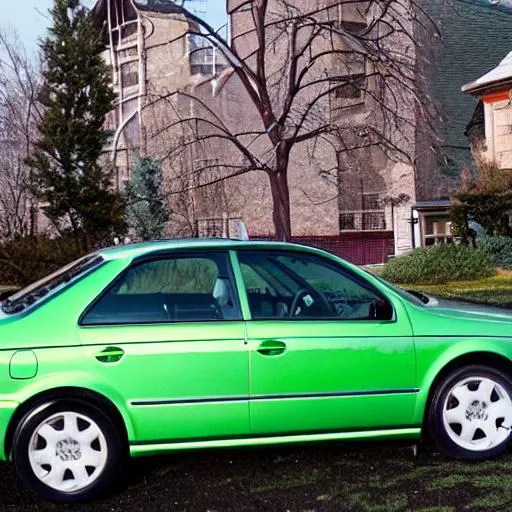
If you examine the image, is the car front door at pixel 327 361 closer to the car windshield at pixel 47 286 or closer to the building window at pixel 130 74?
the car windshield at pixel 47 286

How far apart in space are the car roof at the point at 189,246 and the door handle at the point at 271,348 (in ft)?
2.24

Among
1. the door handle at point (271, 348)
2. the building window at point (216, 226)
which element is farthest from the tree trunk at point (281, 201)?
the building window at point (216, 226)

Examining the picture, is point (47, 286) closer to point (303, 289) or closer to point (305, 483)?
point (303, 289)

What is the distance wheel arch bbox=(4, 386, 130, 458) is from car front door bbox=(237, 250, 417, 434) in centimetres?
79

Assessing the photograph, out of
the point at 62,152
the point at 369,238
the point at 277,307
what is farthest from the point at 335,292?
the point at 369,238

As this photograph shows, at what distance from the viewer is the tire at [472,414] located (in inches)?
183

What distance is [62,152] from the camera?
1936cm

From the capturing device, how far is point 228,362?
438 centimetres

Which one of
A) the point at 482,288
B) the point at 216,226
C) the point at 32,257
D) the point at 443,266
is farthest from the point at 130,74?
the point at 482,288

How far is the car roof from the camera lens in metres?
4.65

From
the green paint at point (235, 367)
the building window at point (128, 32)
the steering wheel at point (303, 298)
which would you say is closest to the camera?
the green paint at point (235, 367)

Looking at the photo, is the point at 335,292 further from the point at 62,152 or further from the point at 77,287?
the point at 62,152

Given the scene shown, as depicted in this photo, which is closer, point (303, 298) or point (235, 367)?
point (235, 367)

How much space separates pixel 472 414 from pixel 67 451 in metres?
2.45
